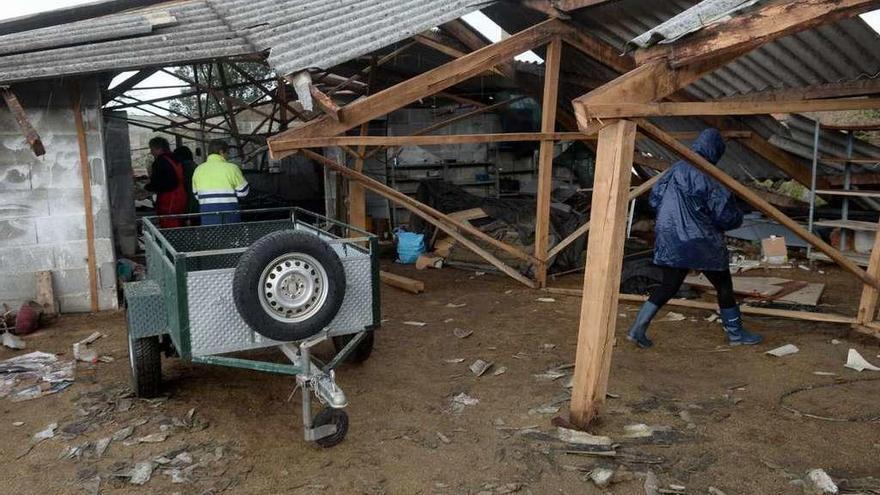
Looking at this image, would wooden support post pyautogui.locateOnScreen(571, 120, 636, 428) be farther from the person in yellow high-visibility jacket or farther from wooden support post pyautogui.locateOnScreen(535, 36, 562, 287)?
the person in yellow high-visibility jacket

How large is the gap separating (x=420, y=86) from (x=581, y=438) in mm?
3913

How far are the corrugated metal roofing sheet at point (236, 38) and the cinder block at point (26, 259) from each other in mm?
2013

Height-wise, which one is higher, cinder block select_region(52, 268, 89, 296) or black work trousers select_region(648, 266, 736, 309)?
black work trousers select_region(648, 266, 736, 309)

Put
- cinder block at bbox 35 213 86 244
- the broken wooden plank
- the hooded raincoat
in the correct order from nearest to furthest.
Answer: the hooded raincoat < cinder block at bbox 35 213 86 244 < the broken wooden plank

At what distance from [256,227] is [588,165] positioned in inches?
341

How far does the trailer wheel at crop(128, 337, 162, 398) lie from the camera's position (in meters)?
4.87

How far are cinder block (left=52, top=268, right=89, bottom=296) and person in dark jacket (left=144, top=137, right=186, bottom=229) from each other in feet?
5.20

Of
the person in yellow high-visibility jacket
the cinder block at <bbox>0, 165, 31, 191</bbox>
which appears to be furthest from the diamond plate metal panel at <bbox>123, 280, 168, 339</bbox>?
the cinder block at <bbox>0, 165, 31, 191</bbox>

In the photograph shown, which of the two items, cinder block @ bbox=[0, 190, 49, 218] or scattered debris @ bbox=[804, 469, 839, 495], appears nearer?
scattered debris @ bbox=[804, 469, 839, 495]

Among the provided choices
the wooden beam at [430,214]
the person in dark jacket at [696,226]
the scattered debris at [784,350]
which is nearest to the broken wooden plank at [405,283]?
the wooden beam at [430,214]

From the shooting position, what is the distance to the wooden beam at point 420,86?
19.8 feet

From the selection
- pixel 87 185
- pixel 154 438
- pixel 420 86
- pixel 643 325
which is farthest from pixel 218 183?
pixel 643 325

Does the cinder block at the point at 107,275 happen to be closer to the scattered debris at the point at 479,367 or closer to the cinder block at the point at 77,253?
the cinder block at the point at 77,253

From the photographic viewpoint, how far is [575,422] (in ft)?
13.7
